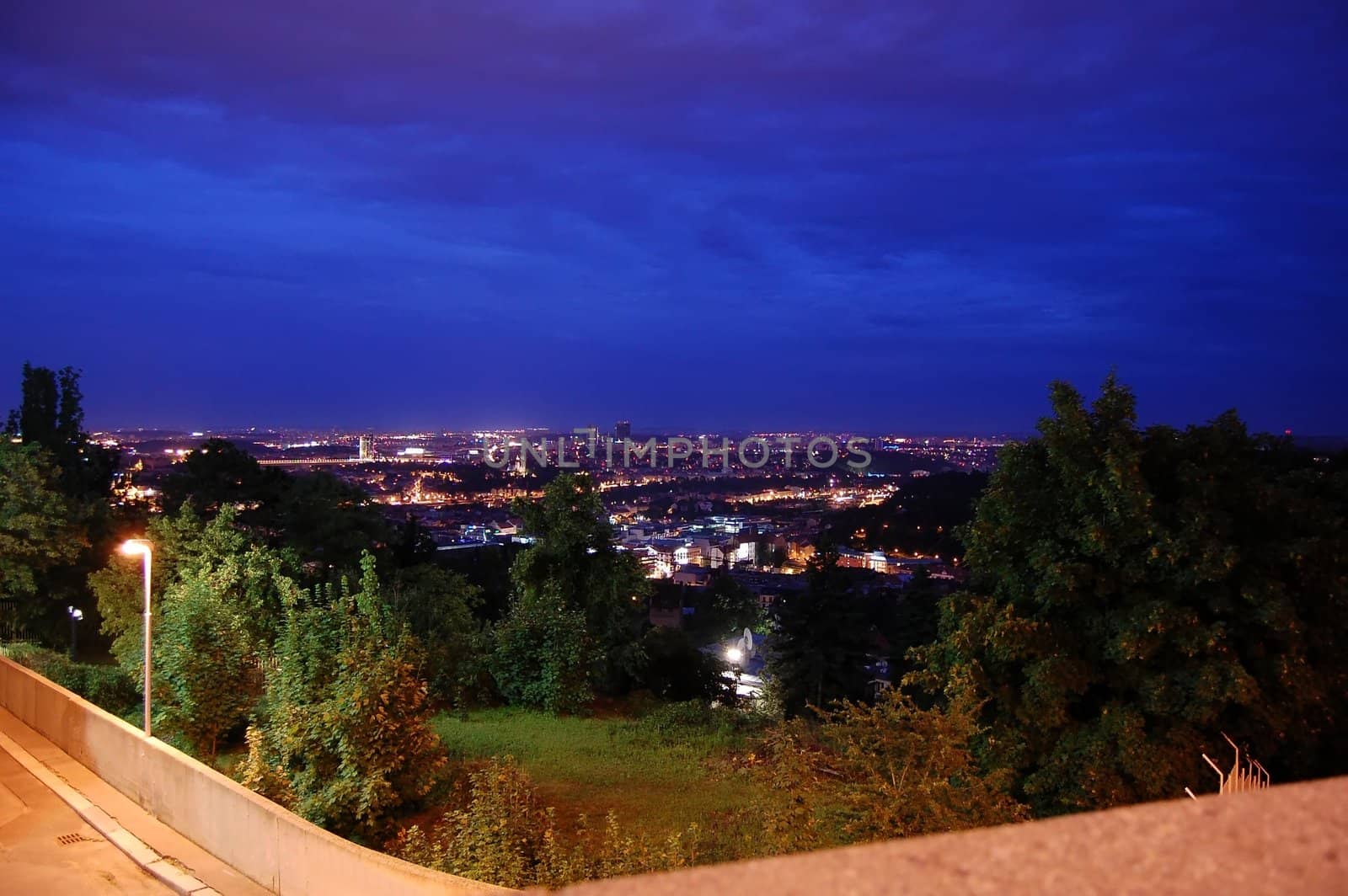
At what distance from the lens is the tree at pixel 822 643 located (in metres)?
29.3

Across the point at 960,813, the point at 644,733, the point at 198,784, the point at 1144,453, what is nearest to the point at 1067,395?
the point at 1144,453

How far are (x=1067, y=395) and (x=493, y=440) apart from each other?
8004 centimetres

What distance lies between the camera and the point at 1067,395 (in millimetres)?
13703

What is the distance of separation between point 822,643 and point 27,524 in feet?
77.1

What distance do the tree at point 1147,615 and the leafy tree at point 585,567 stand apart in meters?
10.9

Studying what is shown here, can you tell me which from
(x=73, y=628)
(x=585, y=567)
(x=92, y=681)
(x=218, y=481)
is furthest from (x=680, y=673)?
(x=218, y=481)

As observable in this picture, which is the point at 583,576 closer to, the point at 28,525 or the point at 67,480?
the point at 28,525

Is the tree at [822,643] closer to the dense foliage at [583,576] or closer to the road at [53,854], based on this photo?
the dense foliage at [583,576]

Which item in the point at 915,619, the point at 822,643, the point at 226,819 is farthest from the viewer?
the point at 915,619

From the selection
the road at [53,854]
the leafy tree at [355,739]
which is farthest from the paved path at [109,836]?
the leafy tree at [355,739]

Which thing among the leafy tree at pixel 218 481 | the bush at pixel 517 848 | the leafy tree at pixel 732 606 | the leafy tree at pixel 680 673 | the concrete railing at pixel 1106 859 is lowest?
the leafy tree at pixel 732 606

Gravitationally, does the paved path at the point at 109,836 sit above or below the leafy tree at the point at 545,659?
above

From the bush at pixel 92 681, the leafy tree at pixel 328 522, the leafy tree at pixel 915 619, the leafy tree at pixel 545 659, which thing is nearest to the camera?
the bush at pixel 92 681

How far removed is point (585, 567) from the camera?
24.0 metres
